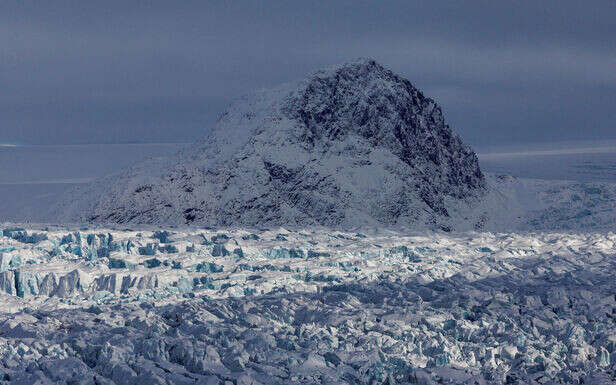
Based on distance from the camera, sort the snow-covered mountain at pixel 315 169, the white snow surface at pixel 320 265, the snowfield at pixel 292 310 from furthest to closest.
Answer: the snow-covered mountain at pixel 315 169 → the white snow surface at pixel 320 265 → the snowfield at pixel 292 310

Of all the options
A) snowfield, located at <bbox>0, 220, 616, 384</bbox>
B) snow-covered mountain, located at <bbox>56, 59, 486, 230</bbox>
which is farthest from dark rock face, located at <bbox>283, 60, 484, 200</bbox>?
snowfield, located at <bbox>0, 220, 616, 384</bbox>

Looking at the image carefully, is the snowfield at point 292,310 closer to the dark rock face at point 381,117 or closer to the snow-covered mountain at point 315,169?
the snow-covered mountain at point 315,169

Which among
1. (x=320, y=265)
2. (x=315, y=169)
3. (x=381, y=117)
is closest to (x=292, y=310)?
(x=320, y=265)

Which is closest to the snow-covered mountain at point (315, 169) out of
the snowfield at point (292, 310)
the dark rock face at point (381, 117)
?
the dark rock face at point (381, 117)

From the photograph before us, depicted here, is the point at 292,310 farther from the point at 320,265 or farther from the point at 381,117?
the point at 381,117

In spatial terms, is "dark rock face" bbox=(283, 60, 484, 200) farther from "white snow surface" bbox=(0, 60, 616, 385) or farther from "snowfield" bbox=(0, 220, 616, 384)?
"snowfield" bbox=(0, 220, 616, 384)

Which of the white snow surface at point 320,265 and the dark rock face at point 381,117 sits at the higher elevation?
the dark rock face at point 381,117

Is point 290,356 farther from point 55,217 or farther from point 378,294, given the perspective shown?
point 55,217
